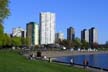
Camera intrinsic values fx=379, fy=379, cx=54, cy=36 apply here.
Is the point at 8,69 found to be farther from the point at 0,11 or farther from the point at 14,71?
the point at 0,11

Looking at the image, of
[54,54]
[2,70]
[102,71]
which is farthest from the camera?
[54,54]

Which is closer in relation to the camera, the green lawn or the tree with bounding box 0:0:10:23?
the green lawn

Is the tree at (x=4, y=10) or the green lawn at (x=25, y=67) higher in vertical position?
the tree at (x=4, y=10)

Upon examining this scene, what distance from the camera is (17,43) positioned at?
19062 centimetres

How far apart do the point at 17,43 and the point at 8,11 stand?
470ft

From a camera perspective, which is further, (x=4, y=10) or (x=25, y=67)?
(x=4, y=10)

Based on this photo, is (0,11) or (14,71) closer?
(14,71)

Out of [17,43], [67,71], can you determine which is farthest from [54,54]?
[67,71]

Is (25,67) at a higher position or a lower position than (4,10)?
lower

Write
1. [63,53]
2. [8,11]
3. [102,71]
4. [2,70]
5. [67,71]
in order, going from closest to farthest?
[2,70] → [67,71] → [102,71] → [8,11] → [63,53]

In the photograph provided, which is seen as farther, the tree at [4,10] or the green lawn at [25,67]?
the tree at [4,10]

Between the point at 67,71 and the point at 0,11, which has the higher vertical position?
the point at 0,11

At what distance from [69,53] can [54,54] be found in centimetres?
2164

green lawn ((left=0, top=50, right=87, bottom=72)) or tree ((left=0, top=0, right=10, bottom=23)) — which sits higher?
tree ((left=0, top=0, right=10, bottom=23))
